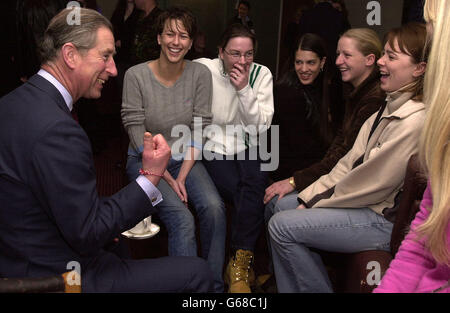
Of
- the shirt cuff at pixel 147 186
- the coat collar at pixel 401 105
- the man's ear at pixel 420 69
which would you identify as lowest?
the shirt cuff at pixel 147 186

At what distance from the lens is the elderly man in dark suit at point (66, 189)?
48.8 inches

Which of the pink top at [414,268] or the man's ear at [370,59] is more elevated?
the man's ear at [370,59]

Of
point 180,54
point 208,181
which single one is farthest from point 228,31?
point 208,181

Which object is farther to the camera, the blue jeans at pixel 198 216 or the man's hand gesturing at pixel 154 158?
the blue jeans at pixel 198 216

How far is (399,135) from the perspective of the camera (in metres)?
1.77

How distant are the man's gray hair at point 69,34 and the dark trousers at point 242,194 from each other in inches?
44.1

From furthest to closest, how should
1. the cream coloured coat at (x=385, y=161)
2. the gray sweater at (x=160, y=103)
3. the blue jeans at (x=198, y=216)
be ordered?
the gray sweater at (x=160, y=103), the blue jeans at (x=198, y=216), the cream coloured coat at (x=385, y=161)

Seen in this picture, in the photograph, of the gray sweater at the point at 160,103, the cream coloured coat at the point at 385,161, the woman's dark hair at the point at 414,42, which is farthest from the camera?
the gray sweater at the point at 160,103

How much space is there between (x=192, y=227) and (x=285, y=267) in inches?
17.7

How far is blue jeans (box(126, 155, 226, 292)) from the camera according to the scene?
2.09 metres

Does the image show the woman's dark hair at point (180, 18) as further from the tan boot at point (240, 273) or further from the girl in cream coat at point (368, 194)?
the tan boot at point (240, 273)

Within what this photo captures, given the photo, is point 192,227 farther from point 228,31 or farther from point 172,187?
point 228,31

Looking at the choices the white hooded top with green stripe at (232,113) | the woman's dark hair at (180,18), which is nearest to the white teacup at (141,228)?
the white hooded top with green stripe at (232,113)

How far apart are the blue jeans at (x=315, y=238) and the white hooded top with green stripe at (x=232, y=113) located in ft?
2.22
